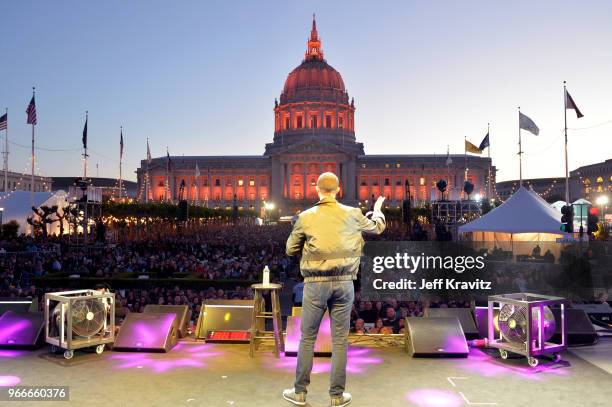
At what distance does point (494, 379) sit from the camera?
6.83 metres

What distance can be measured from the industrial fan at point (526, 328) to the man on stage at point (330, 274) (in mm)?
3192

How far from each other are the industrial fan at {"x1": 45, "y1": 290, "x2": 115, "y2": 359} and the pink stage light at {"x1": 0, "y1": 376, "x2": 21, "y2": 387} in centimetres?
95

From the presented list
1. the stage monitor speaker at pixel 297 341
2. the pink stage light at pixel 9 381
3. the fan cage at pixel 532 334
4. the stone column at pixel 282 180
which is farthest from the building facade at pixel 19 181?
the fan cage at pixel 532 334

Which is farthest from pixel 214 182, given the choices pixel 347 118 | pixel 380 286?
pixel 380 286

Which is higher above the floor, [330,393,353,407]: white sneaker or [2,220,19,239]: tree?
[2,220,19,239]: tree

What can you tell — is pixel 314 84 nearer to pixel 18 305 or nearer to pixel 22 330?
pixel 18 305

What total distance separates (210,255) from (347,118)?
11849cm

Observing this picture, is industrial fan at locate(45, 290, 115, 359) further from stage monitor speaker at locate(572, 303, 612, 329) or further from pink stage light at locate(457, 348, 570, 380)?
stage monitor speaker at locate(572, 303, 612, 329)

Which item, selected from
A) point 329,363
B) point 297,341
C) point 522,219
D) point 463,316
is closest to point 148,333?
point 297,341

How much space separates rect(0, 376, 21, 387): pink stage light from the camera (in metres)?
6.45

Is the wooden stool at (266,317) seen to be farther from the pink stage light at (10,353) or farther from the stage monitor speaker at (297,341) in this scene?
the pink stage light at (10,353)

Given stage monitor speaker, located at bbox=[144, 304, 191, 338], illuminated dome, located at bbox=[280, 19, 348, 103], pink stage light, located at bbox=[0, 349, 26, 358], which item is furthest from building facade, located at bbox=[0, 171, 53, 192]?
pink stage light, located at bbox=[0, 349, 26, 358]

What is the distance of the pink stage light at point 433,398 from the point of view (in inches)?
231

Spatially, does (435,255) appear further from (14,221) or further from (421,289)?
(14,221)
